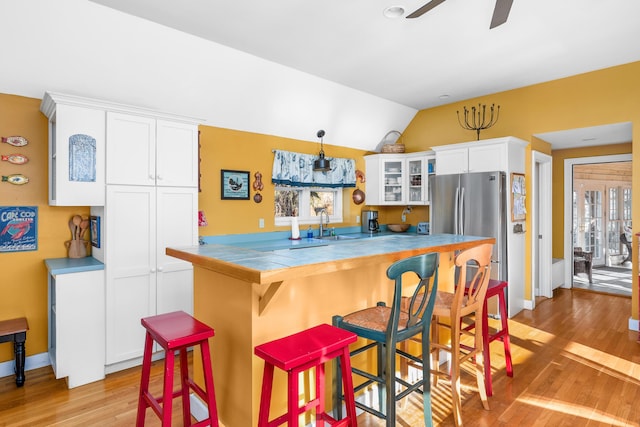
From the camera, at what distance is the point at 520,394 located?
8.54 ft

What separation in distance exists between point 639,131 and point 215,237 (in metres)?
4.79

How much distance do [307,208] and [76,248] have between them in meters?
2.85

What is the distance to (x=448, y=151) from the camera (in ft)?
15.6

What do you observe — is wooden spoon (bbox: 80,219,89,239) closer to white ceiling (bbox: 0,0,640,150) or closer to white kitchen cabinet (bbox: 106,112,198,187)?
white kitchen cabinet (bbox: 106,112,198,187)

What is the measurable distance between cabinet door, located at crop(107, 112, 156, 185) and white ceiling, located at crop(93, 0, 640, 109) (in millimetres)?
841

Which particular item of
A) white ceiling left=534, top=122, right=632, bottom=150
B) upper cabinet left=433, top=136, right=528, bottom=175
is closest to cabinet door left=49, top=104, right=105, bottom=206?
upper cabinet left=433, top=136, right=528, bottom=175

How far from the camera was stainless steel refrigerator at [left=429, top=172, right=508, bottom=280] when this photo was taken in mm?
4238

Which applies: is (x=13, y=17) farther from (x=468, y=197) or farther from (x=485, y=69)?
(x=468, y=197)

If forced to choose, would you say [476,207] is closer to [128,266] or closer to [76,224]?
[128,266]

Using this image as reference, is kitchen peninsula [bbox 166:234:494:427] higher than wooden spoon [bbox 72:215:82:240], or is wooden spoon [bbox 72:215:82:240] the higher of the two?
wooden spoon [bbox 72:215:82:240]

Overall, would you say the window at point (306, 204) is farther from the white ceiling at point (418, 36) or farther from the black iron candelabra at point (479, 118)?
the black iron candelabra at point (479, 118)

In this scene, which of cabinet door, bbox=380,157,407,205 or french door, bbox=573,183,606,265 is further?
french door, bbox=573,183,606,265

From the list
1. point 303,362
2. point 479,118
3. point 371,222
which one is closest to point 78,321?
point 303,362

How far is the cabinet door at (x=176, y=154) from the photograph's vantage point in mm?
3193
